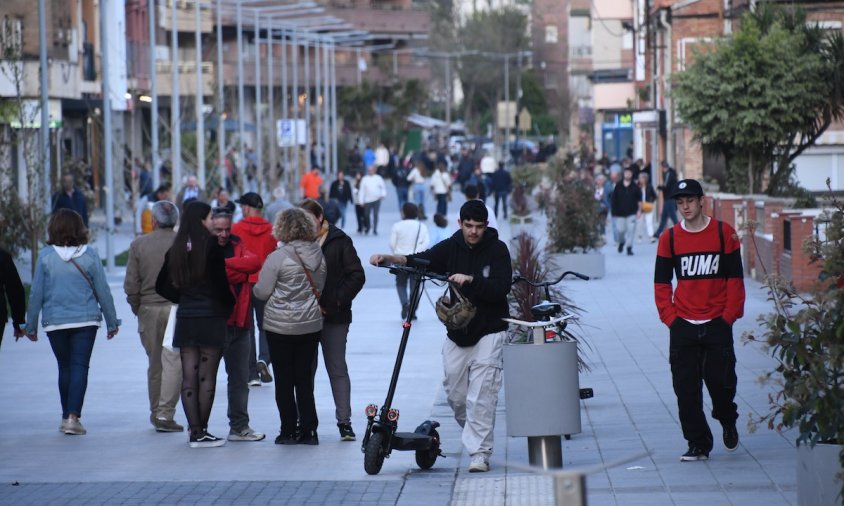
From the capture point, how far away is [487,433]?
9.71 meters

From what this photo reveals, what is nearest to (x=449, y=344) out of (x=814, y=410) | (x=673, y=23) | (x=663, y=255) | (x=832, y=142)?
(x=663, y=255)

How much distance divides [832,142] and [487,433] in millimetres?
30687

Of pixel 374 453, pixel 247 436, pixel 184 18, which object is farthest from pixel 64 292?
pixel 184 18

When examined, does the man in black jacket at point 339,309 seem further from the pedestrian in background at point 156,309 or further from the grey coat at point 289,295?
the pedestrian in background at point 156,309

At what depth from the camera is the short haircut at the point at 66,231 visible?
38.9ft

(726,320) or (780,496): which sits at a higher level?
(726,320)

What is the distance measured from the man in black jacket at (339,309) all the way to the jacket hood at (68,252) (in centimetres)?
183

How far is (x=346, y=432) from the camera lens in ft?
36.9

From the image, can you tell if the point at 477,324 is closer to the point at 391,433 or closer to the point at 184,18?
the point at 391,433

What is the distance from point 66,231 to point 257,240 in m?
2.30

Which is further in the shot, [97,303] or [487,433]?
[97,303]

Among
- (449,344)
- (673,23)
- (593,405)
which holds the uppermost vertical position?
(673,23)

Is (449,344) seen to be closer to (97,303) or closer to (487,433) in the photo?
(487,433)

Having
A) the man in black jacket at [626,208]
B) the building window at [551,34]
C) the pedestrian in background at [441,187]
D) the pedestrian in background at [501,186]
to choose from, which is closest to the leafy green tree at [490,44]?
the building window at [551,34]
